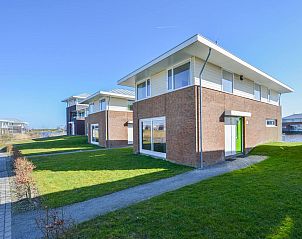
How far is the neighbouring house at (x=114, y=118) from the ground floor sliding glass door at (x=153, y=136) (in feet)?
25.1

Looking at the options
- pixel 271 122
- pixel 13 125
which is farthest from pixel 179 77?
pixel 13 125

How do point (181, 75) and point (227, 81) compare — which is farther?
point (227, 81)

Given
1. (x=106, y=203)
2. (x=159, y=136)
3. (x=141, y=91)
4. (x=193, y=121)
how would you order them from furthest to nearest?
(x=141, y=91) → (x=159, y=136) → (x=193, y=121) → (x=106, y=203)

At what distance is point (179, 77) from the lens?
1132 centimetres

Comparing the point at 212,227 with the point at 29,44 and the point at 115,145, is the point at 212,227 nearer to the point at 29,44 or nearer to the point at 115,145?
the point at 29,44

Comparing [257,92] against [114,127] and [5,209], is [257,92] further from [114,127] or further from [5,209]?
[5,209]

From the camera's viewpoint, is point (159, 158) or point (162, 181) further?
point (159, 158)

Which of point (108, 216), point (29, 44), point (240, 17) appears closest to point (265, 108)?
point (240, 17)

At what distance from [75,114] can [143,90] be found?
102ft

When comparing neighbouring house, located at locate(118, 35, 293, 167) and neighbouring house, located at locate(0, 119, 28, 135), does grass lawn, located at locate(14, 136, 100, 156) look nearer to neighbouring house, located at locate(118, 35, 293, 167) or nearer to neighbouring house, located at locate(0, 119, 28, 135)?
neighbouring house, located at locate(118, 35, 293, 167)

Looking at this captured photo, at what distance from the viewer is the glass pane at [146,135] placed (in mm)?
14211

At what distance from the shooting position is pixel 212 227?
3.94 m

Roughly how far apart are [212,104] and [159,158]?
4609 mm

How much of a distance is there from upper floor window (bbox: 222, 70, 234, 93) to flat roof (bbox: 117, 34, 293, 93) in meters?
0.30
